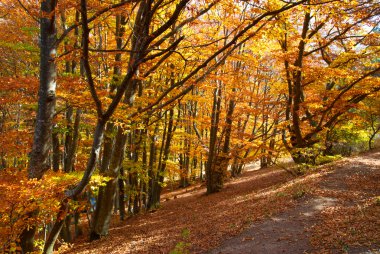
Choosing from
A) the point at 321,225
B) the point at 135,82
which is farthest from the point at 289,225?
the point at 135,82

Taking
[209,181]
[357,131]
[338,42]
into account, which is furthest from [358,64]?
[209,181]

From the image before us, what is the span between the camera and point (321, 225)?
271 inches

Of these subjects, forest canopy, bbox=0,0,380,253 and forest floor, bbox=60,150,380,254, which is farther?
forest floor, bbox=60,150,380,254

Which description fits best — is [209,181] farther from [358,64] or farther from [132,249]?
[358,64]

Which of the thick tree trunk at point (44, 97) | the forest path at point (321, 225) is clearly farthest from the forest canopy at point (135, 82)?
the forest path at point (321, 225)

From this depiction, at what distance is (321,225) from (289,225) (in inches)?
31.4

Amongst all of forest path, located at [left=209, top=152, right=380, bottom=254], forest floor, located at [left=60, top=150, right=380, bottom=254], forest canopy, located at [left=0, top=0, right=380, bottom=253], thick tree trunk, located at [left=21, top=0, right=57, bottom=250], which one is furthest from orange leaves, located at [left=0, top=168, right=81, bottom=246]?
forest path, located at [left=209, top=152, right=380, bottom=254]

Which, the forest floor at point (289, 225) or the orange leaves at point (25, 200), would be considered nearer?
the orange leaves at point (25, 200)

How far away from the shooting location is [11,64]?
675 inches

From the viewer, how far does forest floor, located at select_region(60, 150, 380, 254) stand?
20.2 ft

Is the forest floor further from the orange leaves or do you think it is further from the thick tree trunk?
the thick tree trunk

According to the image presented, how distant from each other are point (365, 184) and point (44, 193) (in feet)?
32.1

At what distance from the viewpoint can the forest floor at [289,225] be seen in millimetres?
6148

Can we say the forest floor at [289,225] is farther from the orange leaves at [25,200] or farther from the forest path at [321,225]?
the orange leaves at [25,200]
